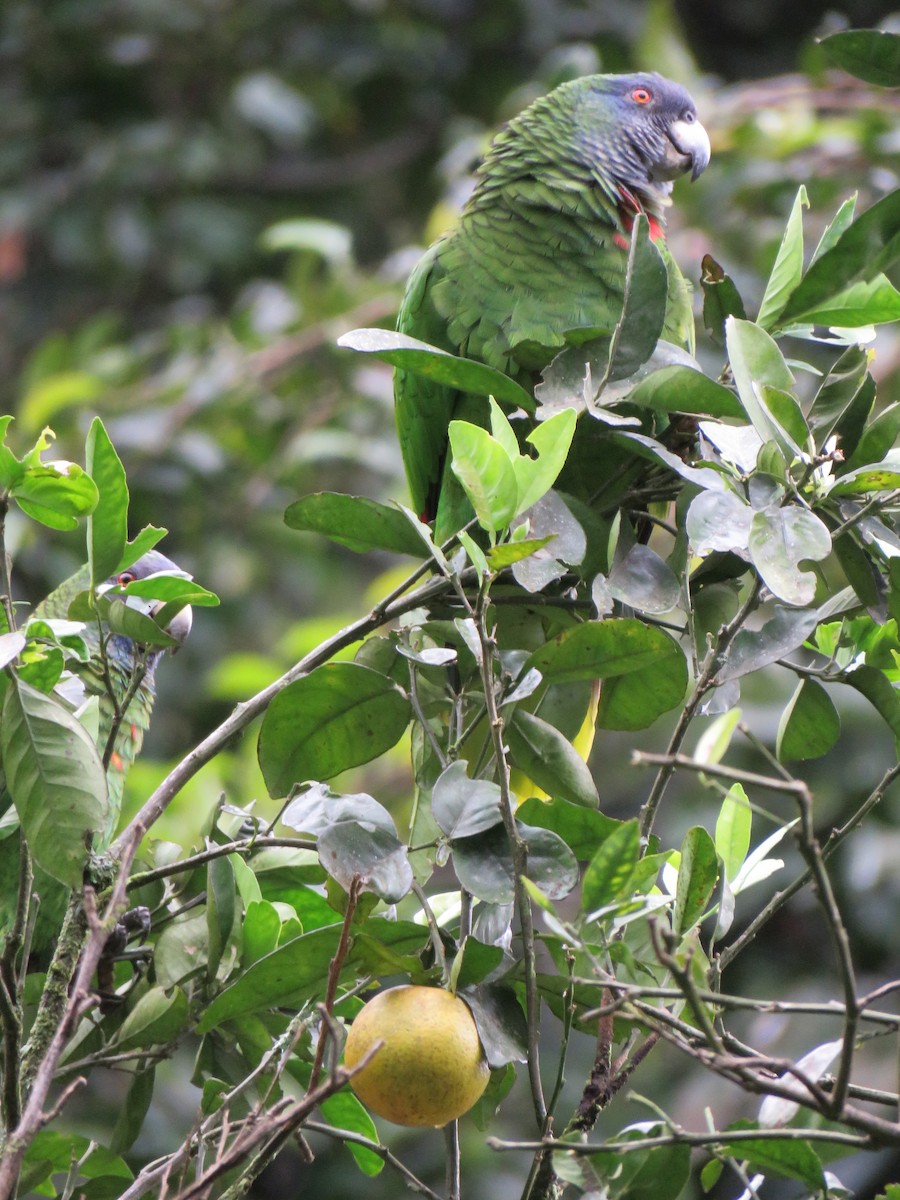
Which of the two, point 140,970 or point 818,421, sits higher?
point 818,421

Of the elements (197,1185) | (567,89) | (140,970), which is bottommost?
(140,970)

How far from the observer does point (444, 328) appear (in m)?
1.50

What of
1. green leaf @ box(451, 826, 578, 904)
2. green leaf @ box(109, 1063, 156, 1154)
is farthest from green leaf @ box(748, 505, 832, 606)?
green leaf @ box(109, 1063, 156, 1154)

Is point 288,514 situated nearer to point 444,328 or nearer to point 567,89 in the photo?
point 444,328

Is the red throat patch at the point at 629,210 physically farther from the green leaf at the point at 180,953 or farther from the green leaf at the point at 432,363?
the green leaf at the point at 180,953

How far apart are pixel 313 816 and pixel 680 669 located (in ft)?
0.95

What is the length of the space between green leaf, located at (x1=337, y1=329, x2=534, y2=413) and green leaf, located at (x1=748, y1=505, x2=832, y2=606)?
0.22 meters

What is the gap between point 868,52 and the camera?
90cm

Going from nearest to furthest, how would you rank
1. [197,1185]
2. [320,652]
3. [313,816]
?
1. [197,1185]
2. [313,816]
3. [320,652]

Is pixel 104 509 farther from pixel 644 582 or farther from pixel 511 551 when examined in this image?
pixel 644 582

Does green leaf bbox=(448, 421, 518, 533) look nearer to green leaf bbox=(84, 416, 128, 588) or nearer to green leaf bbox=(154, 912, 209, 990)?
green leaf bbox=(84, 416, 128, 588)

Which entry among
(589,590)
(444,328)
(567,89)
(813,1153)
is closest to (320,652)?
(589,590)

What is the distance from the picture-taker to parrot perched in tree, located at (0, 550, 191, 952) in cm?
102

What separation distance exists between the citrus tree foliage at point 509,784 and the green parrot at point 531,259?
304 millimetres
